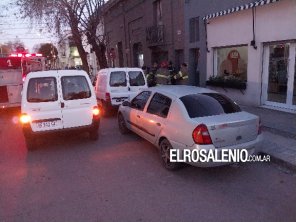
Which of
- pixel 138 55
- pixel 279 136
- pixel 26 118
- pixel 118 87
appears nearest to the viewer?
pixel 26 118

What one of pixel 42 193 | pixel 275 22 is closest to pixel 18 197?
pixel 42 193

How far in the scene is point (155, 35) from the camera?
19.0m

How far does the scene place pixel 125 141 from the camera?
7.87 metres

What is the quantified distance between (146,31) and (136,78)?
387 inches

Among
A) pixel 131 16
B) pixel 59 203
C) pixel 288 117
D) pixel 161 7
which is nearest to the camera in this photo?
pixel 59 203

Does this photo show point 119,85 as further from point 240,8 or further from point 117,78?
point 240,8

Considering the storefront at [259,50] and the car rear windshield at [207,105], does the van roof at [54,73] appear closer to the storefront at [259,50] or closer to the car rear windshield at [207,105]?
the car rear windshield at [207,105]

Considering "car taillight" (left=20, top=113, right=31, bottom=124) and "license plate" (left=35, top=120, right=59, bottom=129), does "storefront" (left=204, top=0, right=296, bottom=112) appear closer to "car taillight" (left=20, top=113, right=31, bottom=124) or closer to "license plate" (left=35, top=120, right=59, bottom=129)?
"license plate" (left=35, top=120, right=59, bottom=129)

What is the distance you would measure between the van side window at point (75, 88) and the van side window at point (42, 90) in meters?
0.24

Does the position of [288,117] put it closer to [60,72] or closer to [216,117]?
[216,117]

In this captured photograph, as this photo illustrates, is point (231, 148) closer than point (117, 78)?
Yes

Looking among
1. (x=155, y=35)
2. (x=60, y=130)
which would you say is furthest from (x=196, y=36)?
(x=60, y=130)

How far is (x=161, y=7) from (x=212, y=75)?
7.23 metres

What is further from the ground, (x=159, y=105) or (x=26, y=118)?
(x=159, y=105)
